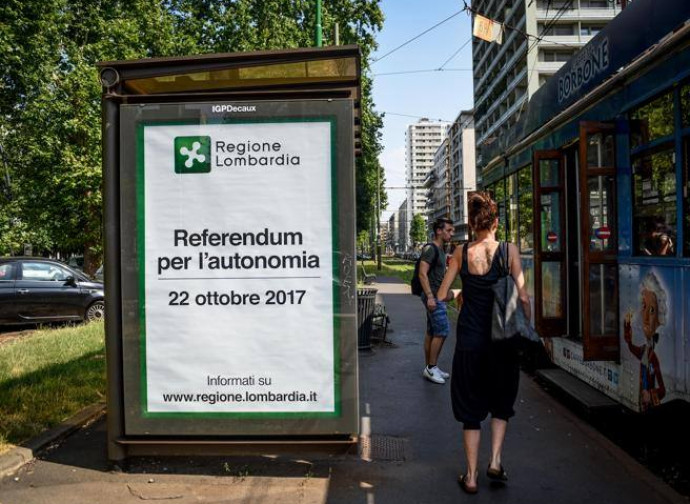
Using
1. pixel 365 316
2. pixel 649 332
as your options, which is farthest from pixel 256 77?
pixel 365 316

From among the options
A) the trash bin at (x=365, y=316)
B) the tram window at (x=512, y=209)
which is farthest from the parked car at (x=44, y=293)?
the tram window at (x=512, y=209)

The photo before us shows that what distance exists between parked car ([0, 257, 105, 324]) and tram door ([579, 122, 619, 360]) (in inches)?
432

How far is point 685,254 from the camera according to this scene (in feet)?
12.8

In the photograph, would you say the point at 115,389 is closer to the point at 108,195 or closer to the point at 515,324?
the point at 108,195

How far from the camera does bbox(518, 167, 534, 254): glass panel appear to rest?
7.16 metres

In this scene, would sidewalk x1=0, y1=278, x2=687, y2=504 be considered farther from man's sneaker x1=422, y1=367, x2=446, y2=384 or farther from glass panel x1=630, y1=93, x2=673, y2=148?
glass panel x1=630, y1=93, x2=673, y2=148

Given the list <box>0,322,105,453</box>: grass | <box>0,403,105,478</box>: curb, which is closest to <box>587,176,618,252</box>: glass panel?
<box>0,403,105,478</box>: curb

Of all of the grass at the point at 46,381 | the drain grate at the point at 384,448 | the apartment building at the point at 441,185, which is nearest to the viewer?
the drain grate at the point at 384,448

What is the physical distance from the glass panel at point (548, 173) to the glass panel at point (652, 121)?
72.2 inches

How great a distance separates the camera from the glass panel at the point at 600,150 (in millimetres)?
5020

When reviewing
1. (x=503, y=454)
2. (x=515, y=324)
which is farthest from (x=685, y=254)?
(x=503, y=454)

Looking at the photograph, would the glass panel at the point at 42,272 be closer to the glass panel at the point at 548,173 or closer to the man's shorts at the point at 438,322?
the man's shorts at the point at 438,322

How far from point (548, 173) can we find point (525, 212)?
87 cm

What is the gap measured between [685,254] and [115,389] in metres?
3.92
